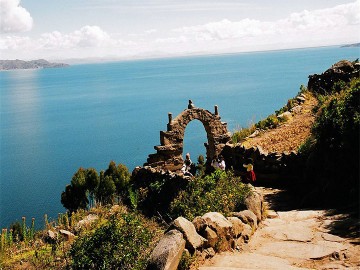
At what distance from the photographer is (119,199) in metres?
22.0

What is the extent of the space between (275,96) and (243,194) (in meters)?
82.3

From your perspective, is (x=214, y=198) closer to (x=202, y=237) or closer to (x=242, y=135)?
(x=202, y=237)

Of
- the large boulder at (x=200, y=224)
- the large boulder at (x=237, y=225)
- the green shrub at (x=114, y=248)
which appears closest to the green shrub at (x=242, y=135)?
the large boulder at (x=237, y=225)

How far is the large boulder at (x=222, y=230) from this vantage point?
25.7 ft

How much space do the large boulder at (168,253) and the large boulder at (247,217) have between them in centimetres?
Answer: 249

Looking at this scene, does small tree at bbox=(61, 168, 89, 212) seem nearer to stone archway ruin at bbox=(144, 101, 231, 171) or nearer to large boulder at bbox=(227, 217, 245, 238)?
stone archway ruin at bbox=(144, 101, 231, 171)

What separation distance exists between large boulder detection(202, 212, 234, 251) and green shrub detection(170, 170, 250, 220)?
132 cm

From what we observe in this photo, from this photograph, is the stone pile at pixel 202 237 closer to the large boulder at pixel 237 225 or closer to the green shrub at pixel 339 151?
the large boulder at pixel 237 225

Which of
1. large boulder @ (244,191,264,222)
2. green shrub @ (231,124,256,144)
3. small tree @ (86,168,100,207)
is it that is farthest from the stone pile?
small tree @ (86,168,100,207)

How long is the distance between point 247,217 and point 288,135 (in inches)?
441

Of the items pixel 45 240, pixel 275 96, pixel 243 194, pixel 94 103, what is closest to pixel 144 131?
pixel 275 96

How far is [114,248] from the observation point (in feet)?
24.2

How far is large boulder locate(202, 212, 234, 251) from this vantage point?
7832mm

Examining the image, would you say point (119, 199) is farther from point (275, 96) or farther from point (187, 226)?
point (275, 96)
